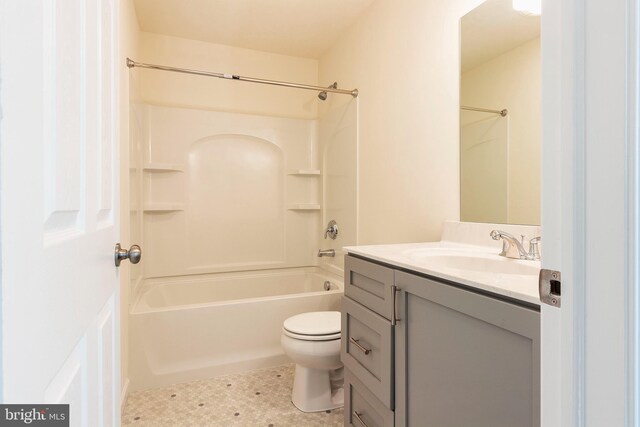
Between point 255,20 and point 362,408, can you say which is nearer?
point 362,408

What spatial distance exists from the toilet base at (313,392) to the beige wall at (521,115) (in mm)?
1278

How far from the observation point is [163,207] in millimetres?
2686

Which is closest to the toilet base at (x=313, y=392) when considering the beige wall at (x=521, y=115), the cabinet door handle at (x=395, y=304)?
the cabinet door handle at (x=395, y=304)

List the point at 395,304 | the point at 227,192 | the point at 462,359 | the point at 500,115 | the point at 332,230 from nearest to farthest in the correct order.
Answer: the point at 462,359 → the point at 395,304 → the point at 500,115 → the point at 332,230 → the point at 227,192

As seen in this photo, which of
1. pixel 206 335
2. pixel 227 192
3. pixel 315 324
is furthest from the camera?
pixel 227 192

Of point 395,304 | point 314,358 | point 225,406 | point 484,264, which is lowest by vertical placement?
point 225,406

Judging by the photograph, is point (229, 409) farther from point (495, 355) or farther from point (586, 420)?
point (586, 420)

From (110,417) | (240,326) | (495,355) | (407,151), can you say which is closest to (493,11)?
(407,151)

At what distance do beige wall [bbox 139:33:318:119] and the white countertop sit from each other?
216 cm

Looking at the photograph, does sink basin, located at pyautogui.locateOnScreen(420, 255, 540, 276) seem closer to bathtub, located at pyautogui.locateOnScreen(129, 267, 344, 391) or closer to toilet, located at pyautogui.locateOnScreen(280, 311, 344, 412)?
toilet, located at pyautogui.locateOnScreen(280, 311, 344, 412)

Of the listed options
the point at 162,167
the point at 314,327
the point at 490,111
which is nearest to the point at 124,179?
the point at 162,167

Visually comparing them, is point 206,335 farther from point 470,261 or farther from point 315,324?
point 470,261

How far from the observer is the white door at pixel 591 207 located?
394 millimetres

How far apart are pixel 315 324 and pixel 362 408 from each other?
21.8 inches
